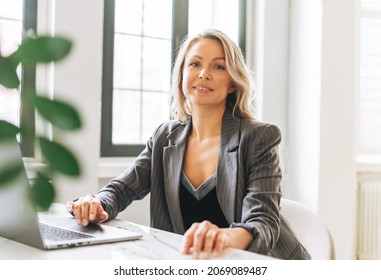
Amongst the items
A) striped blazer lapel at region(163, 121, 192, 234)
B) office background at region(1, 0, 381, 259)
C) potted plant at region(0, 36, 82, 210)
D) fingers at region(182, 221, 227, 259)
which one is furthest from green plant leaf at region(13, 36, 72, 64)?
office background at region(1, 0, 381, 259)

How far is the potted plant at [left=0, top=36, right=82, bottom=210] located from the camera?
0.24m

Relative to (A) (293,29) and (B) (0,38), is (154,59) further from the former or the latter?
(B) (0,38)

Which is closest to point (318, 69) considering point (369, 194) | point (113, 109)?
point (369, 194)

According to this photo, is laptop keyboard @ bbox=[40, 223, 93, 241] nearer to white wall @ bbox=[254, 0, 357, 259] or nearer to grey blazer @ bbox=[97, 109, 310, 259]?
grey blazer @ bbox=[97, 109, 310, 259]

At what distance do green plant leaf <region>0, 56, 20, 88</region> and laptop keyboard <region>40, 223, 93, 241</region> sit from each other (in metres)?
0.74

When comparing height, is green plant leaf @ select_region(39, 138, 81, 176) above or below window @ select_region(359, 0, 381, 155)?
below


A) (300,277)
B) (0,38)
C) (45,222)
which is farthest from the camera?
(45,222)

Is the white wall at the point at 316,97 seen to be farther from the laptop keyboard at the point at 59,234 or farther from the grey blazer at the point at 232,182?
the laptop keyboard at the point at 59,234

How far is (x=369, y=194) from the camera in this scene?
293 centimetres

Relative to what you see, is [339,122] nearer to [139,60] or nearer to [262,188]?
[139,60]

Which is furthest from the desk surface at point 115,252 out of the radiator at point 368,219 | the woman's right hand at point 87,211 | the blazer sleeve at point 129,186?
the radiator at point 368,219

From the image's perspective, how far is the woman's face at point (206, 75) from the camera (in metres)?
1.55

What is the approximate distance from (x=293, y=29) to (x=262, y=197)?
73.6 inches

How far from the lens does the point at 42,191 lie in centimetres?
27
